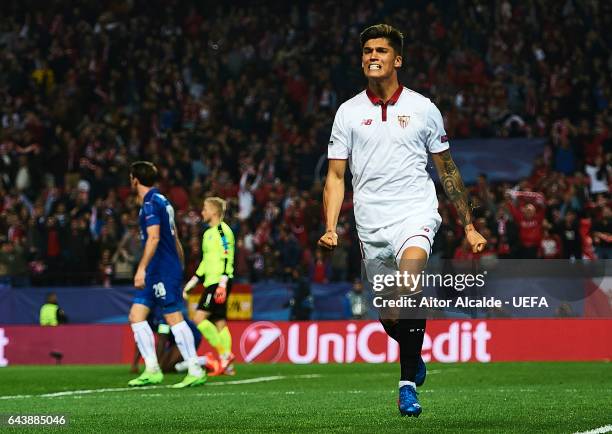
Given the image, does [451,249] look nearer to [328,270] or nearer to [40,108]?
[328,270]

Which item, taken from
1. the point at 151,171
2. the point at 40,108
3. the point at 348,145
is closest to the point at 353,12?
the point at 40,108

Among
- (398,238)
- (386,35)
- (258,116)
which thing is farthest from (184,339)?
(258,116)

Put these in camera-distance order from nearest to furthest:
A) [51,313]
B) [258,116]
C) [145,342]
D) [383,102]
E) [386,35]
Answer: [386,35] < [383,102] < [145,342] < [51,313] < [258,116]

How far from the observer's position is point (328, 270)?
23391mm

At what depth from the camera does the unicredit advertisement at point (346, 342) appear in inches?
772

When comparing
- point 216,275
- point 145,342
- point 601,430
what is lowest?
point 145,342

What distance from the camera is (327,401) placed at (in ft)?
34.9

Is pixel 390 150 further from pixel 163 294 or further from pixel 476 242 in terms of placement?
pixel 163 294

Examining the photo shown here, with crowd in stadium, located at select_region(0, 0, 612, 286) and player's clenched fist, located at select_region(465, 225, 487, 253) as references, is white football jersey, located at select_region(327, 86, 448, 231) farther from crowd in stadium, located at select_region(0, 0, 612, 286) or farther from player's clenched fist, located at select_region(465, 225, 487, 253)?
crowd in stadium, located at select_region(0, 0, 612, 286)

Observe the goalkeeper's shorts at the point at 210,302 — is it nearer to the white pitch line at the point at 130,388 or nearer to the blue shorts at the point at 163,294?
the white pitch line at the point at 130,388

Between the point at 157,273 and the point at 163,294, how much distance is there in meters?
0.24

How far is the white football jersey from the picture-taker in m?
8.58

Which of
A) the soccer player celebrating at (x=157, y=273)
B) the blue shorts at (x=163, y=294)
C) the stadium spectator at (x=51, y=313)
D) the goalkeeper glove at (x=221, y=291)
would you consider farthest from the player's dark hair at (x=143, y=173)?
the stadium spectator at (x=51, y=313)

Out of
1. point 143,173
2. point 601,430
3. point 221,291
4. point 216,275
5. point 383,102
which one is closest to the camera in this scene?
point 601,430
